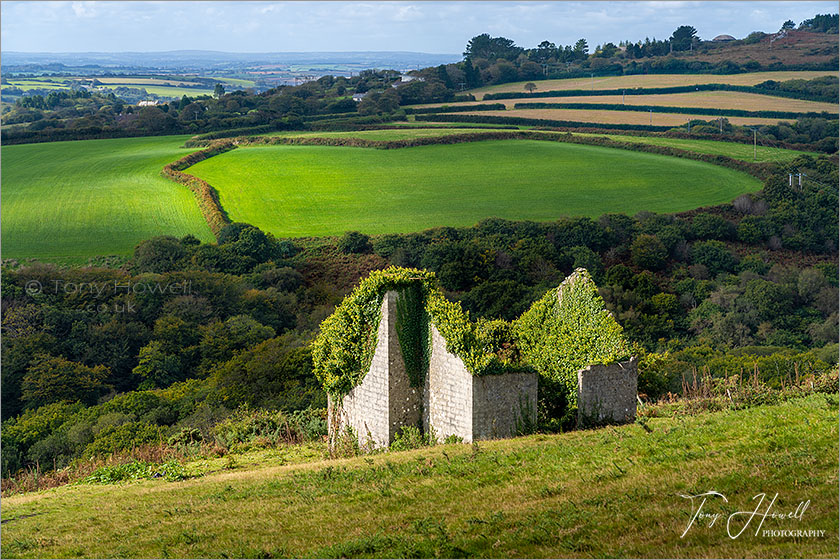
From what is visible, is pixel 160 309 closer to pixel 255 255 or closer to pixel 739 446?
pixel 255 255

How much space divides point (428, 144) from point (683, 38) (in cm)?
5429

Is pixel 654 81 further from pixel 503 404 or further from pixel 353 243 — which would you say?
pixel 503 404

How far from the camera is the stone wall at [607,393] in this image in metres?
18.2

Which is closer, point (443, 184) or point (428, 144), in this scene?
point (443, 184)

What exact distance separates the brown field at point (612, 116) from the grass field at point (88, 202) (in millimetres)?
40681

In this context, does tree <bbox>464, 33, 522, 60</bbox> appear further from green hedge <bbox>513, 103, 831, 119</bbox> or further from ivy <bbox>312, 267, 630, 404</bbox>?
ivy <bbox>312, 267, 630, 404</bbox>

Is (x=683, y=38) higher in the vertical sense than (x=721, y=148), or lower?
higher

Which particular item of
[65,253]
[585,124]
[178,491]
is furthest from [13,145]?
[178,491]

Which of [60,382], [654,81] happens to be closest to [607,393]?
[60,382]

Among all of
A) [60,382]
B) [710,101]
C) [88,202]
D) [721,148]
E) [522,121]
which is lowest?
[60,382]

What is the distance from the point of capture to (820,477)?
1240 centimetres

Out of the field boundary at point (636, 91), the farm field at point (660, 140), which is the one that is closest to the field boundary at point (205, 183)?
the farm field at point (660, 140)

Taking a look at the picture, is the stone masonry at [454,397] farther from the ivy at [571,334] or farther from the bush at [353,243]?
the bush at [353,243]

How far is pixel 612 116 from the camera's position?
327 ft
